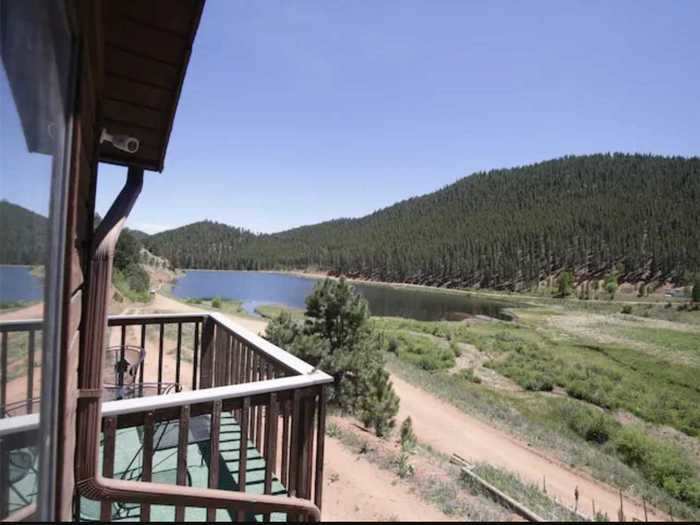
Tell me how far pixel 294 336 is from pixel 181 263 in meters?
113

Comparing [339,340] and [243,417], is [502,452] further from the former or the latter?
[243,417]

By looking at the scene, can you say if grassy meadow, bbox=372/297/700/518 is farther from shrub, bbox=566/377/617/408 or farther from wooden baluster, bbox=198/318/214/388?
wooden baluster, bbox=198/318/214/388

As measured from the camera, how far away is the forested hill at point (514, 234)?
82.8 meters

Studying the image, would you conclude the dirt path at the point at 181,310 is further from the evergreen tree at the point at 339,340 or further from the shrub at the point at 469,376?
the shrub at the point at 469,376

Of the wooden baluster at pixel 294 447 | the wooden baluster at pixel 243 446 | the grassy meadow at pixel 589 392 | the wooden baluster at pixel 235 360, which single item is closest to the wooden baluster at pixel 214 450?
the wooden baluster at pixel 243 446

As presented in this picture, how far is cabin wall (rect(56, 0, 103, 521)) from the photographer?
123 centimetres

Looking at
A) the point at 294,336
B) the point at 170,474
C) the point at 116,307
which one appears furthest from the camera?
the point at 116,307

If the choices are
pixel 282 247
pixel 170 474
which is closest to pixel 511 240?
pixel 282 247

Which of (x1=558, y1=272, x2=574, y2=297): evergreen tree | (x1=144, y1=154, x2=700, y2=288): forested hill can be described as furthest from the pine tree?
(x1=144, y1=154, x2=700, y2=288): forested hill

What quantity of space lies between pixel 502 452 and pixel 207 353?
250 inches

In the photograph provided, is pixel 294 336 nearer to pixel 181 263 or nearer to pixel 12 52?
pixel 12 52

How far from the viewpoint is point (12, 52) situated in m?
0.79

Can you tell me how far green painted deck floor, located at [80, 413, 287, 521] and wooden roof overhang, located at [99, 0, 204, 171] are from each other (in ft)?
6.63

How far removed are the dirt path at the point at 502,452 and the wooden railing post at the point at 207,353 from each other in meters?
4.86
